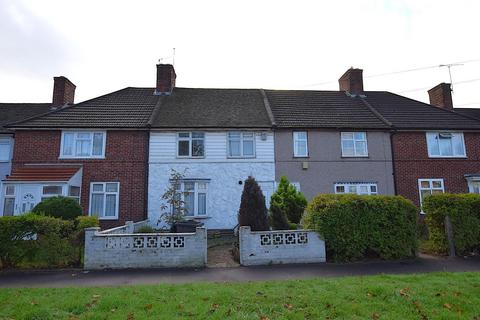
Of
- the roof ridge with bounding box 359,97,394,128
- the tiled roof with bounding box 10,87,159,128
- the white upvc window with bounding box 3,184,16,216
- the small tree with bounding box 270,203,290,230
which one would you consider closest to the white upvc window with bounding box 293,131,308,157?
the roof ridge with bounding box 359,97,394,128

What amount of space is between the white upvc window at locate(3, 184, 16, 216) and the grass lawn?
32.5ft

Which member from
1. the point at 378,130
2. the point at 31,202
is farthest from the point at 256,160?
the point at 31,202

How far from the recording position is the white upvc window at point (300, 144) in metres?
17.1

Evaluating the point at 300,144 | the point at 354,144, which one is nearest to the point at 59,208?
the point at 300,144

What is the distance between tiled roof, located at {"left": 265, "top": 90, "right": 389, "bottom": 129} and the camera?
17.7m

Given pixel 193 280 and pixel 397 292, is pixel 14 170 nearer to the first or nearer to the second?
pixel 193 280

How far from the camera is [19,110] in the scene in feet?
66.7

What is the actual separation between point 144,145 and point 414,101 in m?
18.1

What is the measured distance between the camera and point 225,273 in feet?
27.1

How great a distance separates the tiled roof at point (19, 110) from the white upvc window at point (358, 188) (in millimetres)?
18760

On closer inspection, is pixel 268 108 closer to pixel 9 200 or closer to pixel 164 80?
pixel 164 80

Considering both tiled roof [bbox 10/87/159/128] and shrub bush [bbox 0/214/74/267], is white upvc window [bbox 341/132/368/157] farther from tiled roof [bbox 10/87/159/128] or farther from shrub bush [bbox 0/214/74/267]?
shrub bush [bbox 0/214/74/267]

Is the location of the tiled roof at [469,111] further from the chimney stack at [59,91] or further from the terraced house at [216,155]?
the chimney stack at [59,91]

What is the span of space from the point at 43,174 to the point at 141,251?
896 centimetres
